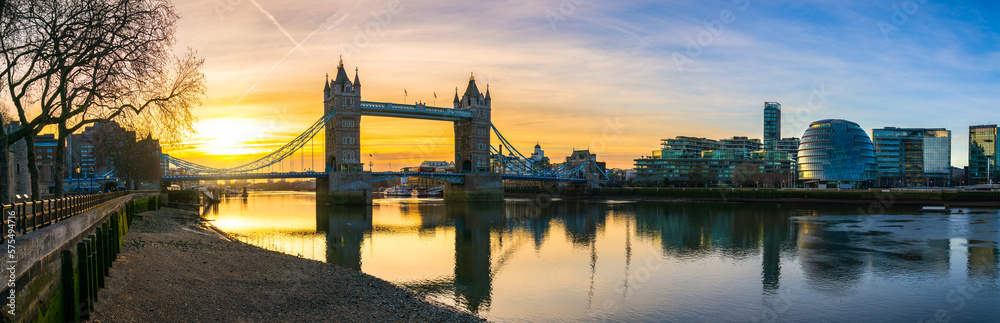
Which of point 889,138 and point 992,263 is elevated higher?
point 889,138

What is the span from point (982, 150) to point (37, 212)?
23318 cm

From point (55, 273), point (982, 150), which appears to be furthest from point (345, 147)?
point (982, 150)

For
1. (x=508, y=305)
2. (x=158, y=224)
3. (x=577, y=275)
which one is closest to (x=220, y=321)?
(x=508, y=305)

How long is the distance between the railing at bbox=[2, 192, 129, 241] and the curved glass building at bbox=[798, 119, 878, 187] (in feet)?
504

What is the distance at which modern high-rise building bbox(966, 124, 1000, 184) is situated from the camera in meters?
183

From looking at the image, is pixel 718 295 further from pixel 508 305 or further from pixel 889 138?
pixel 889 138

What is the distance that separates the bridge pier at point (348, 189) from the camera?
76812 mm

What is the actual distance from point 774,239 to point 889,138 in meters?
169

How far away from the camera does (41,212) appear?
9.99 metres

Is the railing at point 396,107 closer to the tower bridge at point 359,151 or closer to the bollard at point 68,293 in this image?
the tower bridge at point 359,151

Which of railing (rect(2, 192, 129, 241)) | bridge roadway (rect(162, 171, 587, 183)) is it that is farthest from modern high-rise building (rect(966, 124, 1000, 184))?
railing (rect(2, 192, 129, 241))

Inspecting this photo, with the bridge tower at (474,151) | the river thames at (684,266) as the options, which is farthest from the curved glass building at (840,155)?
the river thames at (684,266)

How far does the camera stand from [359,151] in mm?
82688

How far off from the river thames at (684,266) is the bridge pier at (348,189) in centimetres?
3074
